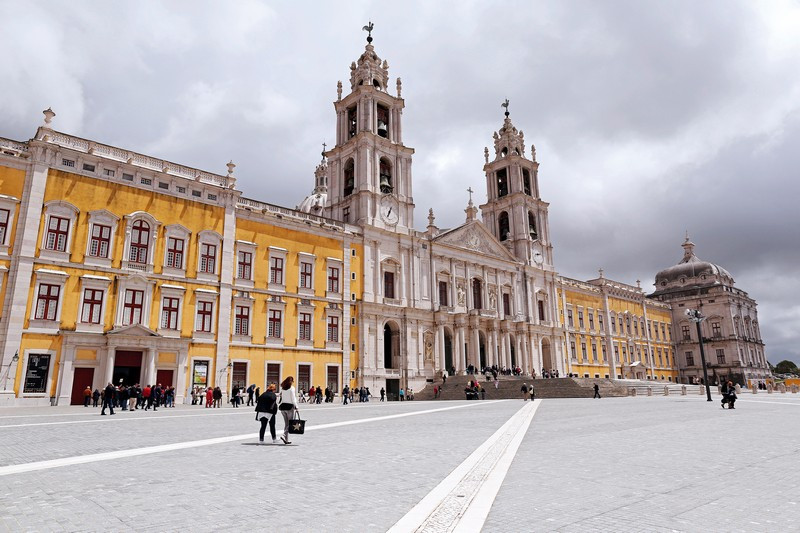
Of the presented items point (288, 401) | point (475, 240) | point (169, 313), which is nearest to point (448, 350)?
point (475, 240)

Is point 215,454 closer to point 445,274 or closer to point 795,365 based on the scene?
point 445,274

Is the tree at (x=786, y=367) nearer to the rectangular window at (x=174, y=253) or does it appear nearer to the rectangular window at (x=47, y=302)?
the rectangular window at (x=174, y=253)

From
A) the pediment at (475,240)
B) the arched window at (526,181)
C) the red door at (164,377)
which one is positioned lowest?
the red door at (164,377)

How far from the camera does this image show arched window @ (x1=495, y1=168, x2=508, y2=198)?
60.7 meters

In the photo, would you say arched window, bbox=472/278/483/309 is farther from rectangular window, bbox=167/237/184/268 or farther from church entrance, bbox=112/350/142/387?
church entrance, bbox=112/350/142/387

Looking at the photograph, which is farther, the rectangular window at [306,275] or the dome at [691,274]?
the dome at [691,274]

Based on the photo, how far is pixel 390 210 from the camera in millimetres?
44094

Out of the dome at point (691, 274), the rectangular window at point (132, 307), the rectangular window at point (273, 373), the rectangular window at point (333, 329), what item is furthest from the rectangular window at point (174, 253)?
the dome at point (691, 274)

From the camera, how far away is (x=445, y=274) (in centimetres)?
4675

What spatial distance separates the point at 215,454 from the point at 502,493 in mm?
5482

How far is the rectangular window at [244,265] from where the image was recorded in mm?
33719

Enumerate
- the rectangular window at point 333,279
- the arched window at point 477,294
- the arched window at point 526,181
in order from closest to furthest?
1. the rectangular window at point 333,279
2. the arched window at point 477,294
3. the arched window at point 526,181

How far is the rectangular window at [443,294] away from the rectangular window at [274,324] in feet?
54.2

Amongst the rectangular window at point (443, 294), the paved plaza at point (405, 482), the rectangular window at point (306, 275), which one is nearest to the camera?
the paved plaza at point (405, 482)
